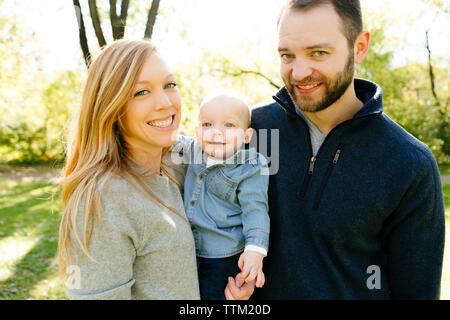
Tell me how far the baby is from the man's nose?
0.38 m

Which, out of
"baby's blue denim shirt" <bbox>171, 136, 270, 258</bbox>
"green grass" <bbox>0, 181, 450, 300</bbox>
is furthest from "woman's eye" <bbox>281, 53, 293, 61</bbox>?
"green grass" <bbox>0, 181, 450, 300</bbox>

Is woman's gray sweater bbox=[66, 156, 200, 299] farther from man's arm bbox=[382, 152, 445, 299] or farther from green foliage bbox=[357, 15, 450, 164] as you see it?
green foliage bbox=[357, 15, 450, 164]

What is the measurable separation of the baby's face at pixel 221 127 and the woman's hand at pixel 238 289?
2.41 ft

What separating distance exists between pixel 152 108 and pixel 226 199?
0.69 metres

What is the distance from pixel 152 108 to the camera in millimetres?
2215

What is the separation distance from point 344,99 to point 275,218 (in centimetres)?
84

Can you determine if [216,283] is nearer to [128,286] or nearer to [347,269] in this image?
[128,286]

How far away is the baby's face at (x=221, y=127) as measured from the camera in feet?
7.75

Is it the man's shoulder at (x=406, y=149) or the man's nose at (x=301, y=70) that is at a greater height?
the man's nose at (x=301, y=70)

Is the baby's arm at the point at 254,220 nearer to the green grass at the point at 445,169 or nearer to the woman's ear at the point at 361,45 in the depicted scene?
the woman's ear at the point at 361,45

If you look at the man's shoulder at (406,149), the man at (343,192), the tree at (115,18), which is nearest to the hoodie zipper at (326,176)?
the man at (343,192)

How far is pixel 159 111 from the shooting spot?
2244 mm
